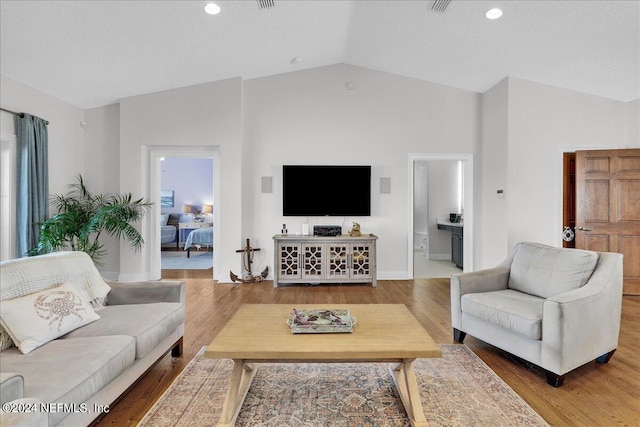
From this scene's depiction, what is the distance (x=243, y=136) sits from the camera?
16.5 feet

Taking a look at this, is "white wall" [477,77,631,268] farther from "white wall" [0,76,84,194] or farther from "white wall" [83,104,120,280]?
"white wall" [0,76,84,194]

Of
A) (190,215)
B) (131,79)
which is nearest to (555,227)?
(131,79)

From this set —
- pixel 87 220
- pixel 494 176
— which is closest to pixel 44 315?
pixel 87 220

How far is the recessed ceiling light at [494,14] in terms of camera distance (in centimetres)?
333

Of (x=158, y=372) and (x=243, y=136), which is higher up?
(x=243, y=136)

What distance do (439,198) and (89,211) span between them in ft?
21.3

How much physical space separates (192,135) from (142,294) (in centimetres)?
304

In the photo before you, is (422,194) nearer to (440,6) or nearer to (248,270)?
(248,270)

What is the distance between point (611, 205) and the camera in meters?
4.17

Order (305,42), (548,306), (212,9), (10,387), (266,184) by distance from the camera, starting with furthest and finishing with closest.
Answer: (266,184) < (305,42) < (212,9) < (548,306) < (10,387)

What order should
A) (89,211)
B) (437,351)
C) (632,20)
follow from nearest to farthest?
(437,351) → (632,20) → (89,211)

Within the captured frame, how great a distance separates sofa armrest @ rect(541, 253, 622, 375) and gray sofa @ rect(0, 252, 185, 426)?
2501mm

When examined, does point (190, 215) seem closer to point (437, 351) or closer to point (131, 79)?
point (131, 79)

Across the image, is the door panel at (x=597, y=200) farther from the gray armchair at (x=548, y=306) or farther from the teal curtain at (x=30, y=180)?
the teal curtain at (x=30, y=180)
